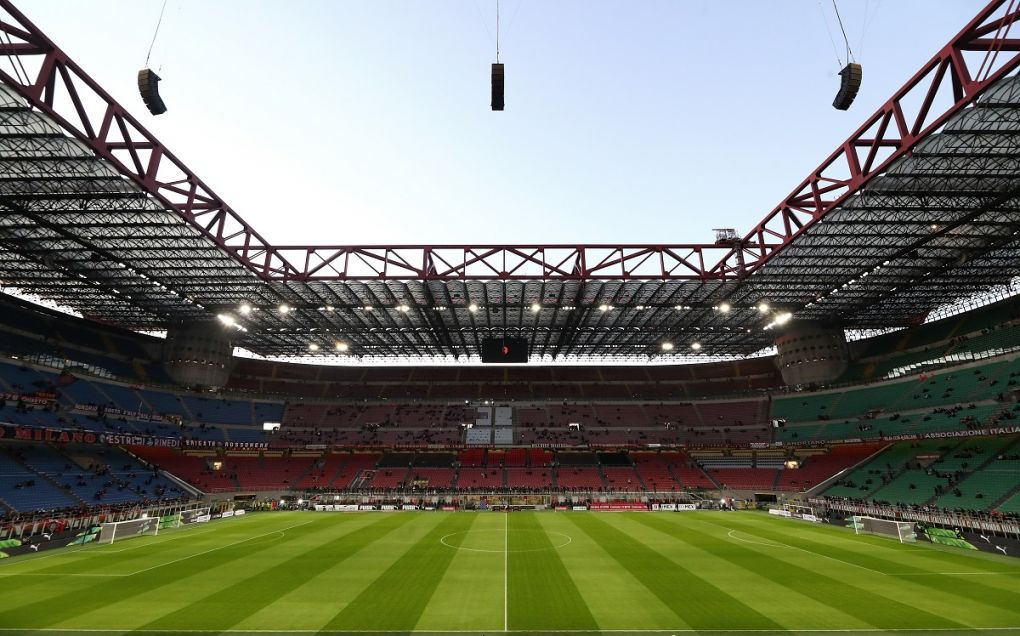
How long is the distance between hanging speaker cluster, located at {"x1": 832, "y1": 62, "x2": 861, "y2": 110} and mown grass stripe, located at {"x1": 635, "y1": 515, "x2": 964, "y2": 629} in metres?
15.1

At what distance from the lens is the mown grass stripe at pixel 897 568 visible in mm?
15078

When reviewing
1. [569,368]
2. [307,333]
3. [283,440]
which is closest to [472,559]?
[307,333]

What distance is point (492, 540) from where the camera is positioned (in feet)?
85.3

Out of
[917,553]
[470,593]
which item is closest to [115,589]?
[470,593]

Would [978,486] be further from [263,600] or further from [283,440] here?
[283,440]

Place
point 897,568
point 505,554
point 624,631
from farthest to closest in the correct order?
1. point 505,554
2. point 897,568
3. point 624,631

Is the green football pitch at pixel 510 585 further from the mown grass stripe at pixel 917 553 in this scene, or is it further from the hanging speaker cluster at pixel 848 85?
the hanging speaker cluster at pixel 848 85

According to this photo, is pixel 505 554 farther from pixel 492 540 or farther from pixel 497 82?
pixel 497 82

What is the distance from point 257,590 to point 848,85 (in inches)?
989

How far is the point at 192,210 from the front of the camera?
95.4 ft

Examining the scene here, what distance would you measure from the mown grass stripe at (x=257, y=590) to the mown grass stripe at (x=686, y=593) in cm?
1234

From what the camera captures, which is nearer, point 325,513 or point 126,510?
point 126,510

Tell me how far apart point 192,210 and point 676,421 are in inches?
2250

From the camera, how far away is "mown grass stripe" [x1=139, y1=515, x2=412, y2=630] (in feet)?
43.1
